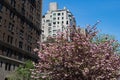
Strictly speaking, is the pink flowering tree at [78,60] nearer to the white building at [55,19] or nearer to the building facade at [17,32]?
the building facade at [17,32]

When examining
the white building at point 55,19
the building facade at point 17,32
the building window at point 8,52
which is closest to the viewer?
the building facade at point 17,32

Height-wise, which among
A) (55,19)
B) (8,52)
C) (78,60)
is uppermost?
(55,19)

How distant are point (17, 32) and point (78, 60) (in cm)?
4848

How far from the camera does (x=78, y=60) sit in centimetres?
1973

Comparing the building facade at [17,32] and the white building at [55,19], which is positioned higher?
the white building at [55,19]

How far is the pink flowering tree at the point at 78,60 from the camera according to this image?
19.6 meters

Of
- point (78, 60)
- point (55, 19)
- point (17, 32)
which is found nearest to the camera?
point (78, 60)

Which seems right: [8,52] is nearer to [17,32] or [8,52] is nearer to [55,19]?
[17,32]

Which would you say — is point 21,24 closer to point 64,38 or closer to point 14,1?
point 14,1

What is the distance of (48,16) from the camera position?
527 ft

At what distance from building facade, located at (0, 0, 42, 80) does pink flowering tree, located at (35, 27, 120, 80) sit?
1505 inches

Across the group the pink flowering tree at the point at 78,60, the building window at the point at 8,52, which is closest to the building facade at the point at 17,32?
the building window at the point at 8,52

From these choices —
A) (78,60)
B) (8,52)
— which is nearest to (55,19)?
(8,52)

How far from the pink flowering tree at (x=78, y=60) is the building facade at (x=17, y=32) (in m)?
38.2
